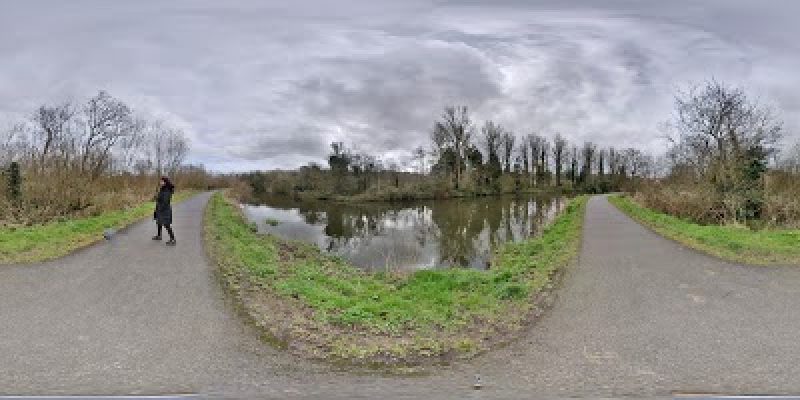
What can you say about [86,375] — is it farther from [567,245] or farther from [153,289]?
[567,245]

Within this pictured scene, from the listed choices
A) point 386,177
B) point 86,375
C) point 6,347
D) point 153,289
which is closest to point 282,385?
point 86,375

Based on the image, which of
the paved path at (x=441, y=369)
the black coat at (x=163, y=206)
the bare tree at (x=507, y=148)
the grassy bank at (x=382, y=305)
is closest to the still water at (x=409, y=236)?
the grassy bank at (x=382, y=305)

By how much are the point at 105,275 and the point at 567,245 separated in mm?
11096

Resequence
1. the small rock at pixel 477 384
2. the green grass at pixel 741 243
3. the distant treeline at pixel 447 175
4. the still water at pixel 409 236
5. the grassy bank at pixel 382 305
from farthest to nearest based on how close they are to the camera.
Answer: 1. the distant treeline at pixel 447 175
2. the still water at pixel 409 236
3. the green grass at pixel 741 243
4. the grassy bank at pixel 382 305
5. the small rock at pixel 477 384

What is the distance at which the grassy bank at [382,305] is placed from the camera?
571 centimetres

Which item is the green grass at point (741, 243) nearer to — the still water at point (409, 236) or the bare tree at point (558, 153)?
the still water at point (409, 236)

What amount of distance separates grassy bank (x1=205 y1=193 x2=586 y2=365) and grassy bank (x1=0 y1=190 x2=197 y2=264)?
3204 mm

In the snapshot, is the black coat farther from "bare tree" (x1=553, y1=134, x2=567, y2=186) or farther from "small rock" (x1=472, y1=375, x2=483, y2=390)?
"bare tree" (x1=553, y1=134, x2=567, y2=186)

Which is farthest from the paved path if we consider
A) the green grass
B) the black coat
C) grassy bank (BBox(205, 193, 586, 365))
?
the black coat

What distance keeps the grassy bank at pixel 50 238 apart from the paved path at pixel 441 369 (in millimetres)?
1018

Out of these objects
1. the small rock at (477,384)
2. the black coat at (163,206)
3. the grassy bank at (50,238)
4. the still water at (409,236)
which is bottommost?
the still water at (409,236)

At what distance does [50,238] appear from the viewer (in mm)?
12398

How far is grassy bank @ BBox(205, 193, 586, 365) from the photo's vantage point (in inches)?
225

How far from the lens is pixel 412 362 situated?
17.3ft
